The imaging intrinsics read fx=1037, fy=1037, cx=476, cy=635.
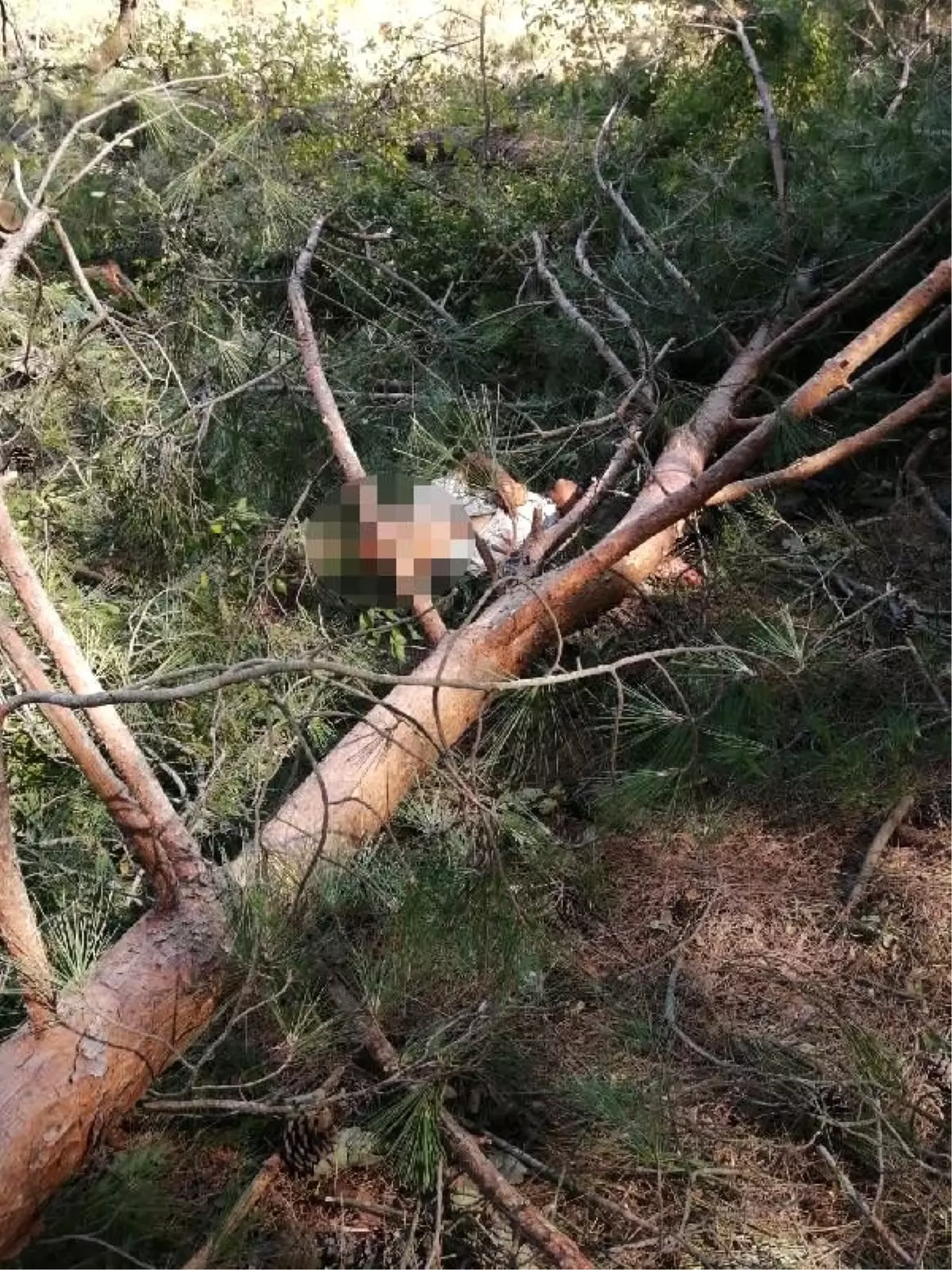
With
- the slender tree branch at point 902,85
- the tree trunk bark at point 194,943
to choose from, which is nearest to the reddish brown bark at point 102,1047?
the tree trunk bark at point 194,943

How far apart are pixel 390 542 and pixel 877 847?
119 centimetres

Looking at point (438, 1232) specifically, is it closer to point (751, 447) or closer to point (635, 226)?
point (751, 447)

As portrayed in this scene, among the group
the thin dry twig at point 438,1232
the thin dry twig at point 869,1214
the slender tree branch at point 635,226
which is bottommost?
the thin dry twig at point 869,1214

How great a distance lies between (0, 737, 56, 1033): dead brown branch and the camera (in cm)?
139

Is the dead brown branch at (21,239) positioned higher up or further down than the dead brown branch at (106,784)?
higher up

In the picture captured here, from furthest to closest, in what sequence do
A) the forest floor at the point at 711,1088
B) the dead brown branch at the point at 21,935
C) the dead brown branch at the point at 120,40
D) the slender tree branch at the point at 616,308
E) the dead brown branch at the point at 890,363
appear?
the dead brown branch at the point at 120,40 < the slender tree branch at the point at 616,308 < the dead brown branch at the point at 890,363 < the forest floor at the point at 711,1088 < the dead brown branch at the point at 21,935

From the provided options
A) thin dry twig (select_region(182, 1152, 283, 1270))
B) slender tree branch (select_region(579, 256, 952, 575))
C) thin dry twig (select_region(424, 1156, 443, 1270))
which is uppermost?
slender tree branch (select_region(579, 256, 952, 575))

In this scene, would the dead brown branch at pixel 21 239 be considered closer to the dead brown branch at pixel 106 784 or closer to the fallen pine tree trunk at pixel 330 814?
the dead brown branch at pixel 106 784

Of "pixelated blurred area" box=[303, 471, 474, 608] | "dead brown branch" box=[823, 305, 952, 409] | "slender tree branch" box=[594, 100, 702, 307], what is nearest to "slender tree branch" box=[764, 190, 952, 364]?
"dead brown branch" box=[823, 305, 952, 409]

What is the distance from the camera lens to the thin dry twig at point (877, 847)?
201cm

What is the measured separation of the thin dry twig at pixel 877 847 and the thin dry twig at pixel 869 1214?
52cm

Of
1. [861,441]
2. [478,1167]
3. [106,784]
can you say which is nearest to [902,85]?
[861,441]

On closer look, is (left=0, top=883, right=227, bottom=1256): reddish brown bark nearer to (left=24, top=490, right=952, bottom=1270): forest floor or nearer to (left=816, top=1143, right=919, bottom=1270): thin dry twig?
(left=24, top=490, right=952, bottom=1270): forest floor

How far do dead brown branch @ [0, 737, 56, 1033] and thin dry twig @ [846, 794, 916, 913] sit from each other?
1.42 meters
